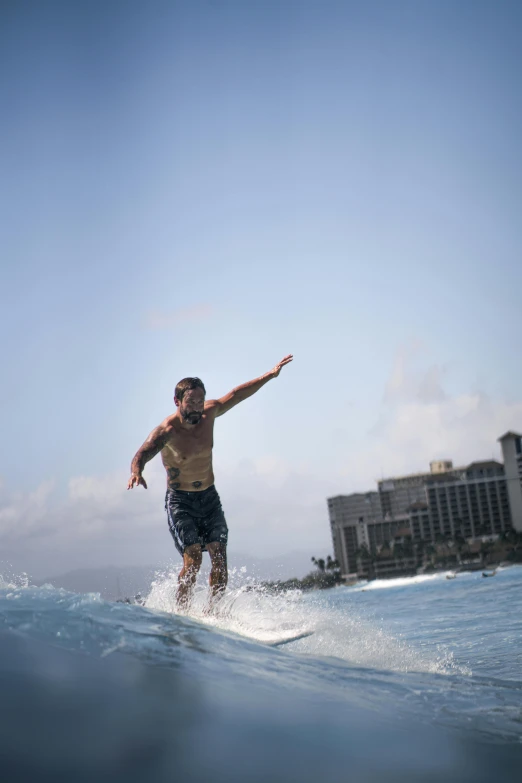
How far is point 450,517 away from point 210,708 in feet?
467

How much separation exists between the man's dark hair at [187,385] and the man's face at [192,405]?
0.03 metres

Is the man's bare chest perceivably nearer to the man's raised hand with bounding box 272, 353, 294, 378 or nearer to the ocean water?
the man's raised hand with bounding box 272, 353, 294, 378

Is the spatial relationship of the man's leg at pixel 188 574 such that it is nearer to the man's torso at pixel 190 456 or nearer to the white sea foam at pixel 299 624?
the white sea foam at pixel 299 624

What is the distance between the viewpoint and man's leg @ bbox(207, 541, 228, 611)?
6184mm

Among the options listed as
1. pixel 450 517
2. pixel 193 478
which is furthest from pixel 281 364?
pixel 450 517

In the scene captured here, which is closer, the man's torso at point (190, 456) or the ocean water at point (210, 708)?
the ocean water at point (210, 708)

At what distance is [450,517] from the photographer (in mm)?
137375

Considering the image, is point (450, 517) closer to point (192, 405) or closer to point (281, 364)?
point (281, 364)

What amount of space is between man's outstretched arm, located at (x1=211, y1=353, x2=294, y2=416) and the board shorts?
33.1 inches

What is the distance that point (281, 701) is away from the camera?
8.93 ft

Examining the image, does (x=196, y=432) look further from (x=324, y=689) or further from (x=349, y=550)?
(x=349, y=550)

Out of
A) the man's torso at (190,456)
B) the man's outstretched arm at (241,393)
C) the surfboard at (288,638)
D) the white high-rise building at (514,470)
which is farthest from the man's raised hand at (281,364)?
the white high-rise building at (514,470)

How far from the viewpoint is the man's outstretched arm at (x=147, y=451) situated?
19.0 ft

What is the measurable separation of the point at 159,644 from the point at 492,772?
176cm
